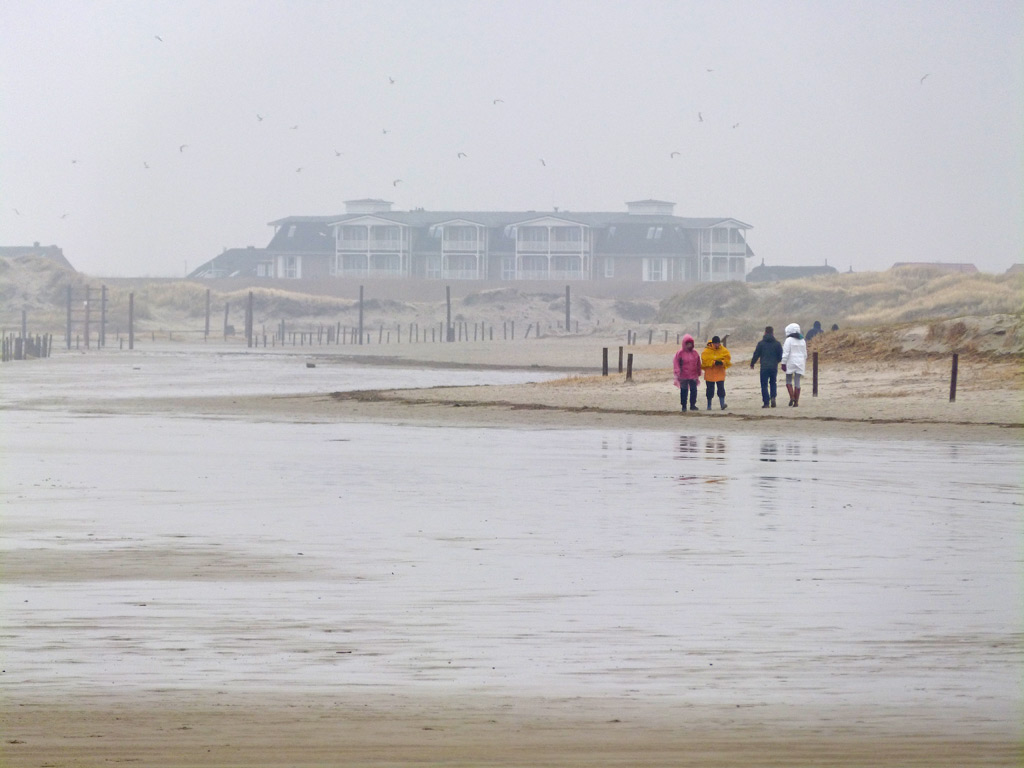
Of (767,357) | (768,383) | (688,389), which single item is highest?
(767,357)

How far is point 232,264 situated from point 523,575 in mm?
162825

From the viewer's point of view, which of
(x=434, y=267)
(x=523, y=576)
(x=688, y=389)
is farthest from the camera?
(x=434, y=267)

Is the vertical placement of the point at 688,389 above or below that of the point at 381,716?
above

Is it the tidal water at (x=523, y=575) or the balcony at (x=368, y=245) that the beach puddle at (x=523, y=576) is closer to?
the tidal water at (x=523, y=575)

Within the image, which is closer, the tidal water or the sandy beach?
the sandy beach

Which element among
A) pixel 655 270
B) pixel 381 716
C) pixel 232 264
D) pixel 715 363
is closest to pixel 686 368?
pixel 715 363

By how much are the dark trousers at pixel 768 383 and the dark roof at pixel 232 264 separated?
138661 mm

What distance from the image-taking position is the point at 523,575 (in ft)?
37.8

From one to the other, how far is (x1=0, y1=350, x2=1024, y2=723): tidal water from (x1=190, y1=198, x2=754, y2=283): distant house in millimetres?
117790

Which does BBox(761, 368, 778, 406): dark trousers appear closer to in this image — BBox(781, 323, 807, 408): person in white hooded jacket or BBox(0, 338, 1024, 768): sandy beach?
BBox(781, 323, 807, 408): person in white hooded jacket

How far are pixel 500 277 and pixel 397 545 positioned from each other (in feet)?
429

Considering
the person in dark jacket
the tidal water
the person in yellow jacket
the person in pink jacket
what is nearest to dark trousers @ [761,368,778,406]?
the person in dark jacket

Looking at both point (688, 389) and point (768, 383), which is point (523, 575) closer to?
point (688, 389)

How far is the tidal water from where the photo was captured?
25.9ft
